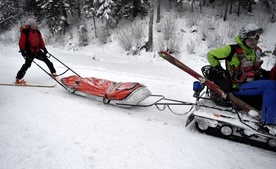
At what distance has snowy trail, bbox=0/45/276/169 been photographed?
2.54 metres

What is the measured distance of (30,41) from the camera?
5.28 m

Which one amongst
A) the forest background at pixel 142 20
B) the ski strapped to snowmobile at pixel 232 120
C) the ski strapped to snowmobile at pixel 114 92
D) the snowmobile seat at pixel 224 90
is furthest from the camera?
the forest background at pixel 142 20

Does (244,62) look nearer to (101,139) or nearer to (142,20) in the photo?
(101,139)

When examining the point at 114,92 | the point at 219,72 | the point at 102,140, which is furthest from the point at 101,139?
the point at 219,72

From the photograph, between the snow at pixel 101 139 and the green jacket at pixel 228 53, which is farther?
the green jacket at pixel 228 53

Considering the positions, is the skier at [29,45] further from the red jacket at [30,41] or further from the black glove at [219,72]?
the black glove at [219,72]

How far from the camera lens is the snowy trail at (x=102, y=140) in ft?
8.35

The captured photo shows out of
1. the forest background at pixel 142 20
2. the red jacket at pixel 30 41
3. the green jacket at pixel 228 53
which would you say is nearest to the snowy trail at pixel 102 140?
the green jacket at pixel 228 53

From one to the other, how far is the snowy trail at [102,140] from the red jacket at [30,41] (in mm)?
1506

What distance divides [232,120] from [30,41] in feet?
16.9

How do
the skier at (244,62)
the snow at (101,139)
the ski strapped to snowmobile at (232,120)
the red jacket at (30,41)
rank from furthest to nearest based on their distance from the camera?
the red jacket at (30,41) → the skier at (244,62) → the ski strapped to snowmobile at (232,120) → the snow at (101,139)

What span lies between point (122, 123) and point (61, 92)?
2.18m

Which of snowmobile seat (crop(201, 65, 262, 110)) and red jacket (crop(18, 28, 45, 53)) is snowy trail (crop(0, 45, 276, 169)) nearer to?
snowmobile seat (crop(201, 65, 262, 110))

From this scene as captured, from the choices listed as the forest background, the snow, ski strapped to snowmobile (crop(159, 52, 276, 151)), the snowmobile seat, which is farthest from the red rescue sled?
the forest background
